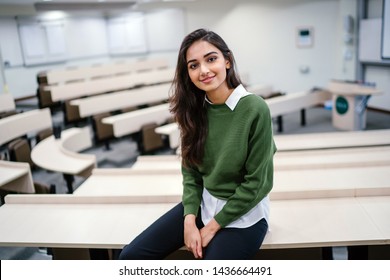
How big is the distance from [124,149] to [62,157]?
1.98m

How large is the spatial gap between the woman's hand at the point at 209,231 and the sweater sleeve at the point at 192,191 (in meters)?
0.11

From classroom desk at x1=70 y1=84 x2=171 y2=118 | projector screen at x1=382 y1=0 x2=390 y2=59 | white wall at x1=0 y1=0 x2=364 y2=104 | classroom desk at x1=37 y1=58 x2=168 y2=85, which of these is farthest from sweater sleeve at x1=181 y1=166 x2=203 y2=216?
classroom desk at x1=37 y1=58 x2=168 y2=85

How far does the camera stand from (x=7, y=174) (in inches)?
108

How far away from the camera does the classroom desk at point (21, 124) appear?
454 centimetres

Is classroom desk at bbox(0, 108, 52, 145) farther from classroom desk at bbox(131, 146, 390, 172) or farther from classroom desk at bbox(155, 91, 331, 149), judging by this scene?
classroom desk at bbox(155, 91, 331, 149)

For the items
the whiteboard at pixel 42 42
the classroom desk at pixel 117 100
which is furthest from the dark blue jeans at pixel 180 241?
the whiteboard at pixel 42 42

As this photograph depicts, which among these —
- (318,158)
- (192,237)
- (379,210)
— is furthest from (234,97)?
(318,158)

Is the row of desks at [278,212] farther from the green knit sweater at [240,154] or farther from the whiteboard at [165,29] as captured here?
the whiteboard at [165,29]

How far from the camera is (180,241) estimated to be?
1.44 metres

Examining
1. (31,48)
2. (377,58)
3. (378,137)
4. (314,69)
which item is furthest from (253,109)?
(31,48)

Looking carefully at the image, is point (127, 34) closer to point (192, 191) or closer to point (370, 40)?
point (370, 40)

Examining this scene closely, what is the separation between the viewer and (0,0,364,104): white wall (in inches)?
281
